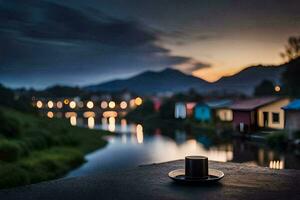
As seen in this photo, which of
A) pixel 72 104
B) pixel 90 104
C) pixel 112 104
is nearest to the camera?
pixel 72 104

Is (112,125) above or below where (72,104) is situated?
below

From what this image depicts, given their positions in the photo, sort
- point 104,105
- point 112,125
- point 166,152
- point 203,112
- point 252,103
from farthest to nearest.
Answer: point 112,125
point 203,112
point 166,152
point 104,105
point 252,103

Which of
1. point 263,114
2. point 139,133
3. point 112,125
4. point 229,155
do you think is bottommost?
point 229,155

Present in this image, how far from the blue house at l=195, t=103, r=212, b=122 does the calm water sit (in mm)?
577

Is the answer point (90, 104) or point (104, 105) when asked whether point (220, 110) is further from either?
point (90, 104)

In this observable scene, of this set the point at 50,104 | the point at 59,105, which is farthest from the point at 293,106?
the point at 50,104

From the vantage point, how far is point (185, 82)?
20.4ft

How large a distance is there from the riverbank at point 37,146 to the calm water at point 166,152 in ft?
1.26

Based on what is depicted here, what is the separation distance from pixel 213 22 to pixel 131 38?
158cm

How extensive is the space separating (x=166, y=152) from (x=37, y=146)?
3028 mm

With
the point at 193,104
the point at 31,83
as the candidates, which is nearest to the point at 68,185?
the point at 31,83

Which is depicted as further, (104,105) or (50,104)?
(104,105)

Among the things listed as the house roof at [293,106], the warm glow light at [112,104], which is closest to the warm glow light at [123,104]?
the warm glow light at [112,104]

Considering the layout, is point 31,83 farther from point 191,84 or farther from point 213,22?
point 213,22
